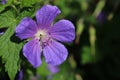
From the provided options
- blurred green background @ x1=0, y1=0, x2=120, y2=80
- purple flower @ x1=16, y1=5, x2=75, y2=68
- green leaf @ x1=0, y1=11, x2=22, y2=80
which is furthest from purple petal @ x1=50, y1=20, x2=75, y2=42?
blurred green background @ x1=0, y1=0, x2=120, y2=80

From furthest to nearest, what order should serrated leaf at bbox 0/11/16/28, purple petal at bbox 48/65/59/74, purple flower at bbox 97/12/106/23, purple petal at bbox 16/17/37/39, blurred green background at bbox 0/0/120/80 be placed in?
purple flower at bbox 97/12/106/23 < blurred green background at bbox 0/0/120/80 < purple petal at bbox 48/65/59/74 < serrated leaf at bbox 0/11/16/28 < purple petal at bbox 16/17/37/39

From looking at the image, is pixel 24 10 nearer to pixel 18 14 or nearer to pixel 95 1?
pixel 18 14

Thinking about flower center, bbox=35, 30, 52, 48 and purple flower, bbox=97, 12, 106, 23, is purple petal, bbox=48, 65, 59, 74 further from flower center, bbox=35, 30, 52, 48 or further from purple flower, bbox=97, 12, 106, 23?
flower center, bbox=35, 30, 52, 48

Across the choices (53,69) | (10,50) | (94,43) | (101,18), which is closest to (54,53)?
(10,50)

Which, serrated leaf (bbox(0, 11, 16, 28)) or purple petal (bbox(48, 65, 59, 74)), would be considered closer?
serrated leaf (bbox(0, 11, 16, 28))

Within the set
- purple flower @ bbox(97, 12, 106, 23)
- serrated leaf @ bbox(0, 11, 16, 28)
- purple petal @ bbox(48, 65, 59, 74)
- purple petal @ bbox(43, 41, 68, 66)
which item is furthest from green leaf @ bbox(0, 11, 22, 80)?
purple flower @ bbox(97, 12, 106, 23)

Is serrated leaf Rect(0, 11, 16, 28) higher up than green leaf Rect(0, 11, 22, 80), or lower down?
higher up

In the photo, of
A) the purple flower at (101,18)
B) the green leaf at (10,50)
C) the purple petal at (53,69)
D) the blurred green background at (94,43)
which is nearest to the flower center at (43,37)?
the green leaf at (10,50)

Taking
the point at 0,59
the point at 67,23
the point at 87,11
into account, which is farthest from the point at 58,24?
the point at 87,11

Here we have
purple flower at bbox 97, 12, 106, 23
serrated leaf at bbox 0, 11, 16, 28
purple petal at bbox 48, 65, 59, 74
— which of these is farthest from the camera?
purple flower at bbox 97, 12, 106, 23

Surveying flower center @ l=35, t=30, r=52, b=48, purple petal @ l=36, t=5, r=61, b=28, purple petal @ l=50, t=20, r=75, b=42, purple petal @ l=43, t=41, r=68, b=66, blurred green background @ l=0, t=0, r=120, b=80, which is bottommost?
blurred green background @ l=0, t=0, r=120, b=80
